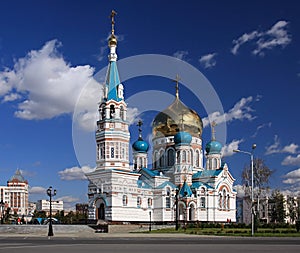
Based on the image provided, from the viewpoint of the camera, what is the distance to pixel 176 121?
235 feet

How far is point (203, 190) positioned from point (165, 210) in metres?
6.61

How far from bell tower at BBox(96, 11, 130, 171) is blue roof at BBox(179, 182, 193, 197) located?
906 cm

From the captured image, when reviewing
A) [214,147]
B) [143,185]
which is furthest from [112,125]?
[214,147]

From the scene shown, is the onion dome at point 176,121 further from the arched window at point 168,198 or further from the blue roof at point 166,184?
Answer: the arched window at point 168,198

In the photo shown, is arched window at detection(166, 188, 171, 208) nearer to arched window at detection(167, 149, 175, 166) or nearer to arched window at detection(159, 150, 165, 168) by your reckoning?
arched window at detection(167, 149, 175, 166)

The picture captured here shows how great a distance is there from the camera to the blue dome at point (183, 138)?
6858 cm

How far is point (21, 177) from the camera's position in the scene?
6550 inches

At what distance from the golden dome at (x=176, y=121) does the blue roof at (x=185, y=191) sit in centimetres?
893

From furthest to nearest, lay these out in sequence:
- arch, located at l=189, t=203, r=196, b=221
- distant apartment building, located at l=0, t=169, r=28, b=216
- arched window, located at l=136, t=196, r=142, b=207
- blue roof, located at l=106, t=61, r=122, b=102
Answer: distant apartment building, located at l=0, t=169, r=28, b=216 < arch, located at l=189, t=203, r=196, b=221 < arched window, located at l=136, t=196, r=142, b=207 < blue roof, located at l=106, t=61, r=122, b=102

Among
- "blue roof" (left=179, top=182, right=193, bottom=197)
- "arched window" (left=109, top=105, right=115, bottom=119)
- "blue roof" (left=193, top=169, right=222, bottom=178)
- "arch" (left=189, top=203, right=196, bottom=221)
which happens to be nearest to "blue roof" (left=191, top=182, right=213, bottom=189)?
"blue roof" (left=179, top=182, right=193, bottom=197)

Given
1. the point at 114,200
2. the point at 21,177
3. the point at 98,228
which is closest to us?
the point at 98,228

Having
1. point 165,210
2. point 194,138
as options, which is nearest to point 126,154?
point 165,210

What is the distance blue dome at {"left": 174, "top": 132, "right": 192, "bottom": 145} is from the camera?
68.6 metres

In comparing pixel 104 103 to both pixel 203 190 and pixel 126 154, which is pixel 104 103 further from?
pixel 203 190
